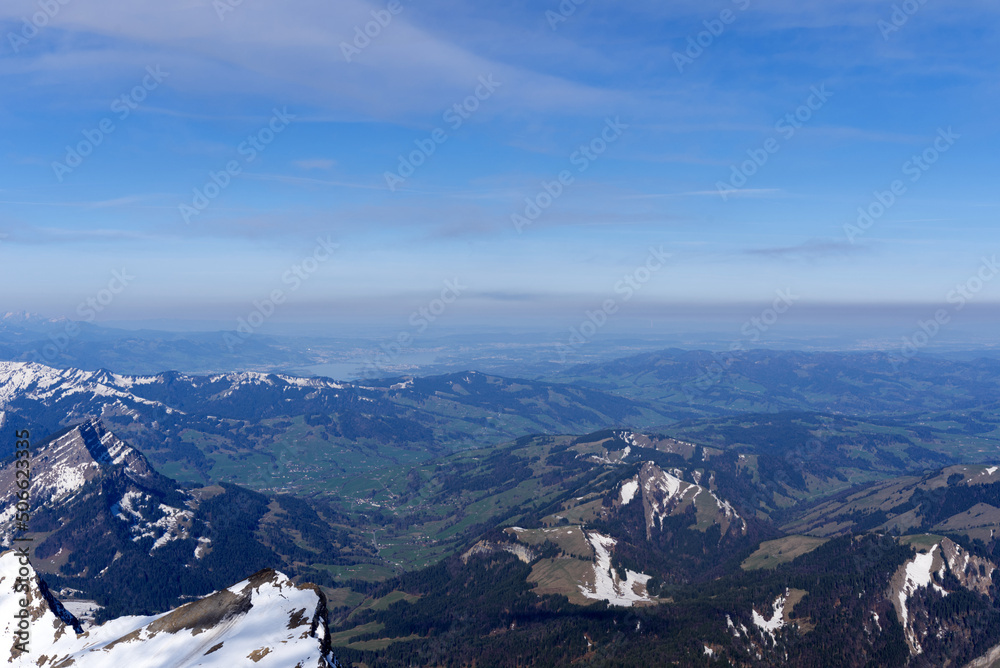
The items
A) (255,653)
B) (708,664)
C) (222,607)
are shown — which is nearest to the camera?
(255,653)

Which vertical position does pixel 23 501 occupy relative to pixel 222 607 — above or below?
above

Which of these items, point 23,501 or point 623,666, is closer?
point 23,501

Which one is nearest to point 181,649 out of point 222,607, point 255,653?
point 222,607

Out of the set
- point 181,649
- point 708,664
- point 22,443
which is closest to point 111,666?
point 181,649

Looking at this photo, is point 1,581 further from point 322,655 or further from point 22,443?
point 322,655

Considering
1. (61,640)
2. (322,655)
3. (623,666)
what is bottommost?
(623,666)

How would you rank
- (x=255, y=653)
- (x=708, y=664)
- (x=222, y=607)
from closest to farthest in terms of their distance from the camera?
(x=255, y=653), (x=222, y=607), (x=708, y=664)

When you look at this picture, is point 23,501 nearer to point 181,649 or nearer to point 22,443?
point 22,443
